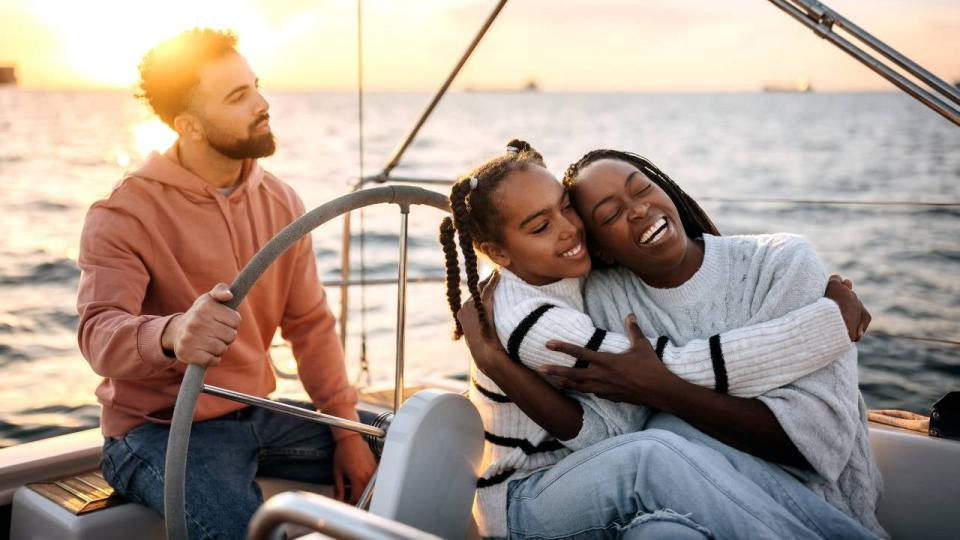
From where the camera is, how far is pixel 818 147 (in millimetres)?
22875

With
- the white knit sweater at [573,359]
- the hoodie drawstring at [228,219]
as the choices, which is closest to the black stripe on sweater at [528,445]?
the white knit sweater at [573,359]

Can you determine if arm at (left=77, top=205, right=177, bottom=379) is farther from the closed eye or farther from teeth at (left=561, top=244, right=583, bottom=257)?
the closed eye

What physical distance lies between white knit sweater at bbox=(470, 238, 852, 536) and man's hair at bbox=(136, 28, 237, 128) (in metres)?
0.85

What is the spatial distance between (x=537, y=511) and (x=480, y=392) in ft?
0.74

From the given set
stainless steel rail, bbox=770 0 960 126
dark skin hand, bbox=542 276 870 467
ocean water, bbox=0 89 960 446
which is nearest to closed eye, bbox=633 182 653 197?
dark skin hand, bbox=542 276 870 467

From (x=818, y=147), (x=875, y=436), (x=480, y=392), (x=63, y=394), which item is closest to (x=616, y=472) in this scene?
Answer: (x=480, y=392)

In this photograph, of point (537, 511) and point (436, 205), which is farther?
point (436, 205)

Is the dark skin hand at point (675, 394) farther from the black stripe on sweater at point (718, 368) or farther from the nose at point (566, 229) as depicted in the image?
the nose at point (566, 229)

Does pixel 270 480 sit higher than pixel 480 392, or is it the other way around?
pixel 480 392

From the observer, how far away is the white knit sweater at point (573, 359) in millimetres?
1386

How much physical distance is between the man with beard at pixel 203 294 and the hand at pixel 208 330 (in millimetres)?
143

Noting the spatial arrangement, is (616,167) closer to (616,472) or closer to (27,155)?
(616,472)

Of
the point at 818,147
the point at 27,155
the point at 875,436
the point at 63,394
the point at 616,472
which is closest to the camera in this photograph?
the point at 616,472

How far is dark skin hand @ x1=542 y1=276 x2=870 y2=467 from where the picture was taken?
139 cm
